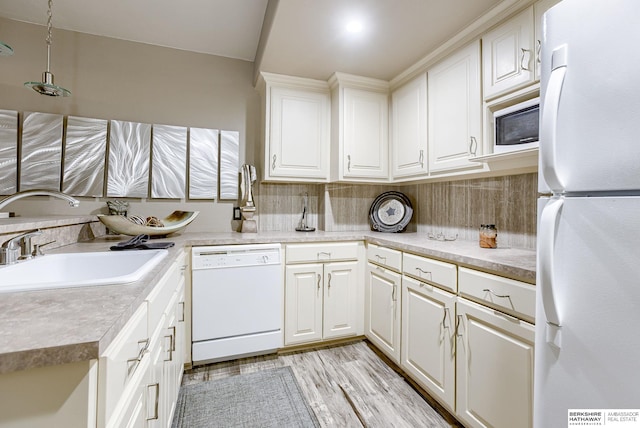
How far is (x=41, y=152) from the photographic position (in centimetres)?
213

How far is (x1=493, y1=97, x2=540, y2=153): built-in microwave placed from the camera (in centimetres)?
141

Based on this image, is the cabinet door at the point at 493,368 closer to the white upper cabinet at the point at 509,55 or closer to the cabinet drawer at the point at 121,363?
the white upper cabinet at the point at 509,55

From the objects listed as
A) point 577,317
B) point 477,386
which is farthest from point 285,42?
point 477,386

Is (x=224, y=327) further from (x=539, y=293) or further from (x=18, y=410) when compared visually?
(x=539, y=293)

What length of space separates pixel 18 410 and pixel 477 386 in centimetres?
158

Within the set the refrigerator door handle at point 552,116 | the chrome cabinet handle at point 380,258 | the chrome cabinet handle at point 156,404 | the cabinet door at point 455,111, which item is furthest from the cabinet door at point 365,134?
→ the chrome cabinet handle at point 156,404

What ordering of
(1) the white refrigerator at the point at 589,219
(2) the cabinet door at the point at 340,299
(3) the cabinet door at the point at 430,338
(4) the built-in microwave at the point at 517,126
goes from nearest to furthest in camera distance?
(1) the white refrigerator at the point at 589,219, (4) the built-in microwave at the point at 517,126, (3) the cabinet door at the point at 430,338, (2) the cabinet door at the point at 340,299

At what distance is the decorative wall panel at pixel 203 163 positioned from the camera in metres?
2.51

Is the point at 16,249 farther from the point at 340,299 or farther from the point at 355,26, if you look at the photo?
the point at 355,26

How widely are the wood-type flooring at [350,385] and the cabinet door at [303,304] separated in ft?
0.50

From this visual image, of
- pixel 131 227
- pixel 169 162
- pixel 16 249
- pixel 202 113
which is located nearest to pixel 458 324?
pixel 16 249

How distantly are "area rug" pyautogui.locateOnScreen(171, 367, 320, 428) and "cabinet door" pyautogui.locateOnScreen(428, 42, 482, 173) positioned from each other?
174 cm

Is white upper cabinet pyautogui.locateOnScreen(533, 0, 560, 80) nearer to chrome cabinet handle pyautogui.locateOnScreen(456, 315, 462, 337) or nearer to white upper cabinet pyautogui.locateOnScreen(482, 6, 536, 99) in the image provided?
white upper cabinet pyautogui.locateOnScreen(482, 6, 536, 99)

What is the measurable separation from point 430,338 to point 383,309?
1.64 feet
